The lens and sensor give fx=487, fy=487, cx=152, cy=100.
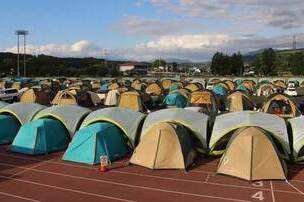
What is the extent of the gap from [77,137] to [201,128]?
512cm

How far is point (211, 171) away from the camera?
17422 millimetres

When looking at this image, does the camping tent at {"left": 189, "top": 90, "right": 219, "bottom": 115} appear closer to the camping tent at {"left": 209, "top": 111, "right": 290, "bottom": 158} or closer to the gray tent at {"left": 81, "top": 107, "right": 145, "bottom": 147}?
the gray tent at {"left": 81, "top": 107, "right": 145, "bottom": 147}

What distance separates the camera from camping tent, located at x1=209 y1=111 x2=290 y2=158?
18.6 meters

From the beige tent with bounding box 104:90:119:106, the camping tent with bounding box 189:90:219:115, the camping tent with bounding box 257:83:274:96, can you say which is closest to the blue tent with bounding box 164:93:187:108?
the camping tent with bounding box 189:90:219:115

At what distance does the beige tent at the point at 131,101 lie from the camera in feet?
115

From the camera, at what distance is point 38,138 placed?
20594 mm

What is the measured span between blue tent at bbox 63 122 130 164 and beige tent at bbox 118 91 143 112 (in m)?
15.3

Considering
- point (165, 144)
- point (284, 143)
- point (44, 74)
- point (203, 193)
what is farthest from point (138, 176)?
point (44, 74)

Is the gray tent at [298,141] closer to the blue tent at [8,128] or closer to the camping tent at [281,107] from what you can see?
the camping tent at [281,107]

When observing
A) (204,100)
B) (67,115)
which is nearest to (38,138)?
(67,115)

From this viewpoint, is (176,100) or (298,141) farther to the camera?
(176,100)

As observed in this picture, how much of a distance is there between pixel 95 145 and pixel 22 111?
291 inches

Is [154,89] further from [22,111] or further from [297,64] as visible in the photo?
[297,64]

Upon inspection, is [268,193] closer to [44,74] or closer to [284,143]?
[284,143]
